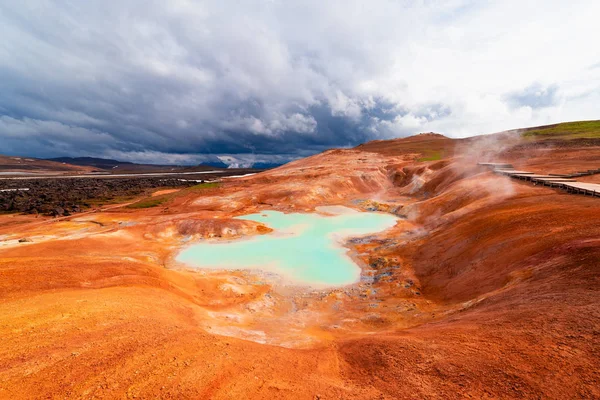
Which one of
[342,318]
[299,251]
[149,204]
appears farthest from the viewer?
[149,204]

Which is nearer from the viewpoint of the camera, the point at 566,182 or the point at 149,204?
the point at 566,182

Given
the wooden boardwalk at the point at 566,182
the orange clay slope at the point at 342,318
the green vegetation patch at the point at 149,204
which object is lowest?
the green vegetation patch at the point at 149,204

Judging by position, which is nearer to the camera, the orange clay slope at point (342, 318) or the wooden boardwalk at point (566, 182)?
the orange clay slope at point (342, 318)

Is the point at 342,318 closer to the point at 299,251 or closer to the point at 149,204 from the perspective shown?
the point at 299,251

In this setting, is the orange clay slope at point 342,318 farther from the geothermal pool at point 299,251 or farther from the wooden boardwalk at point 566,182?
the wooden boardwalk at point 566,182

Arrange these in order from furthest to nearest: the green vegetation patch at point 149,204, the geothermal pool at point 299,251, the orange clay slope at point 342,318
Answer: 1. the green vegetation patch at point 149,204
2. the geothermal pool at point 299,251
3. the orange clay slope at point 342,318

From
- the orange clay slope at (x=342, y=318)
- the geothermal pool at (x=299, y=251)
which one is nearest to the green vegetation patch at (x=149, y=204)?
the orange clay slope at (x=342, y=318)

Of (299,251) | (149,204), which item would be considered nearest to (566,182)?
(299,251)

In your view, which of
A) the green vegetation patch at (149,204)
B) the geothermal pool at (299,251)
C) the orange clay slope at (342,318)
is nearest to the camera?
the orange clay slope at (342,318)
